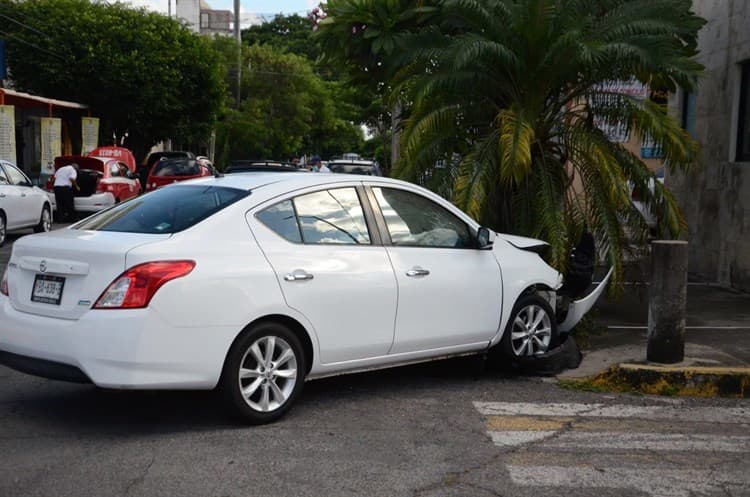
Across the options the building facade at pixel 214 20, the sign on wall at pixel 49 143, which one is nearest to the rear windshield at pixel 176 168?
the sign on wall at pixel 49 143

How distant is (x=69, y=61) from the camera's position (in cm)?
3469

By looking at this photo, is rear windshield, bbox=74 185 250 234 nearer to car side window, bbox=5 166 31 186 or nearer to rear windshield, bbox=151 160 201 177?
car side window, bbox=5 166 31 186

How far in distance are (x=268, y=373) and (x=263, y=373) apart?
4cm

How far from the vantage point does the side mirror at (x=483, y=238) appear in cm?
701

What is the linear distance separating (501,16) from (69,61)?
94.3 feet

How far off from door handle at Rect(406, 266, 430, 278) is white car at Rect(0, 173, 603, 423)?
0.02 metres

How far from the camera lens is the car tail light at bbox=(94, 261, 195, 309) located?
5.23 m

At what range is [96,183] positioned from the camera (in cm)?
2261

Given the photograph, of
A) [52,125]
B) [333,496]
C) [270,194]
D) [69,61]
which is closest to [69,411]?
[270,194]

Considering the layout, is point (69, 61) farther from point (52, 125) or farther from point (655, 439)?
point (655, 439)

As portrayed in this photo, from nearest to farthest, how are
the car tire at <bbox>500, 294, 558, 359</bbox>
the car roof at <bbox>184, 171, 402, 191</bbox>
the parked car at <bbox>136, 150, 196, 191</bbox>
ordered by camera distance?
the car roof at <bbox>184, 171, 402, 191</bbox>
the car tire at <bbox>500, 294, 558, 359</bbox>
the parked car at <bbox>136, 150, 196, 191</bbox>

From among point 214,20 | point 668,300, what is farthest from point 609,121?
point 214,20

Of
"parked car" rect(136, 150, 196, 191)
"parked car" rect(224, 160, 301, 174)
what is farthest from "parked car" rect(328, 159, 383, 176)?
"parked car" rect(224, 160, 301, 174)

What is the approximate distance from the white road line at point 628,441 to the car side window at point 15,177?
45.9 ft
